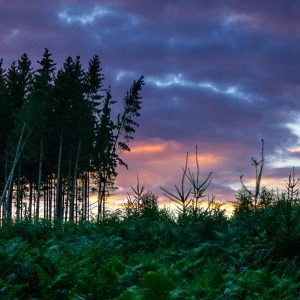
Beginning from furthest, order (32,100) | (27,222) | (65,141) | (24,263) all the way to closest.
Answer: (65,141) < (32,100) < (27,222) < (24,263)

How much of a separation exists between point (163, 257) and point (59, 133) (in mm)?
46949

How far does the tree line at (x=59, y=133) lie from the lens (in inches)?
2136

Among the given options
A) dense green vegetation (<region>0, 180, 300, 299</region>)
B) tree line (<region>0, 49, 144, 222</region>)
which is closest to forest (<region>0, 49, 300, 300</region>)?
dense green vegetation (<region>0, 180, 300, 299</region>)

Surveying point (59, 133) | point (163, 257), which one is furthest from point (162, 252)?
point (59, 133)

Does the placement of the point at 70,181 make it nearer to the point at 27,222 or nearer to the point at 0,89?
the point at 0,89

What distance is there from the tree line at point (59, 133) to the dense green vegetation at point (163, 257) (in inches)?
1439

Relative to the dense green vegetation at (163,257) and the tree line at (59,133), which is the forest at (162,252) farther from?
the tree line at (59,133)

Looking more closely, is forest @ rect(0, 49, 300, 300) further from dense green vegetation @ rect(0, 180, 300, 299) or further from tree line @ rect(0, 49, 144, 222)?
tree line @ rect(0, 49, 144, 222)

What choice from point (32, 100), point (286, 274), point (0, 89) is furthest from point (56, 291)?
point (0, 89)

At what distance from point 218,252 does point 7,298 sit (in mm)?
5939

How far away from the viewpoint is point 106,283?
31.4 feet

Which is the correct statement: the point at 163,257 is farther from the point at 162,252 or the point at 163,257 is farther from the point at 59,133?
the point at 59,133

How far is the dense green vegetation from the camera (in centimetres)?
881

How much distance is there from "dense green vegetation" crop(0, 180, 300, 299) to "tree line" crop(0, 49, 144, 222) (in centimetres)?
3654
